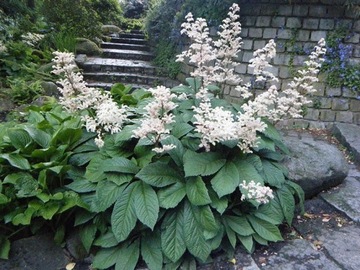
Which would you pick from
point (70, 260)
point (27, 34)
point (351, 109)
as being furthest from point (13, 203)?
point (27, 34)

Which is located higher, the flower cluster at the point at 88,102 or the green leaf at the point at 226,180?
the flower cluster at the point at 88,102

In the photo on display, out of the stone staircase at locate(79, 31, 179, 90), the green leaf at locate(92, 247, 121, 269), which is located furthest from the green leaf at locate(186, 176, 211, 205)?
the stone staircase at locate(79, 31, 179, 90)

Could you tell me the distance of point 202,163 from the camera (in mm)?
2012

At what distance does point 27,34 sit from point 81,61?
103cm

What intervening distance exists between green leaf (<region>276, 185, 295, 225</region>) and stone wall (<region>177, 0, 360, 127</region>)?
2.30 meters

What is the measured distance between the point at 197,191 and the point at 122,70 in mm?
4848

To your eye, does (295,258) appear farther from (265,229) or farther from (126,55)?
(126,55)

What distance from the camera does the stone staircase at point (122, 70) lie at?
598 centimetres

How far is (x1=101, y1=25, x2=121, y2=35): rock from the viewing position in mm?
8309

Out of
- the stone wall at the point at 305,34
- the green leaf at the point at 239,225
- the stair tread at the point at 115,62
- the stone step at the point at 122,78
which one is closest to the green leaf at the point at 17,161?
the green leaf at the point at 239,225

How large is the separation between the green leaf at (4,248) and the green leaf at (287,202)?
1.75 m

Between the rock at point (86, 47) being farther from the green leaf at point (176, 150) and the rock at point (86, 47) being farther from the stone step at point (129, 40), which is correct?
the green leaf at point (176, 150)

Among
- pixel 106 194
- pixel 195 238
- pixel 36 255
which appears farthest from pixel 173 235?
pixel 36 255

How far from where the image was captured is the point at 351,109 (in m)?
4.16
